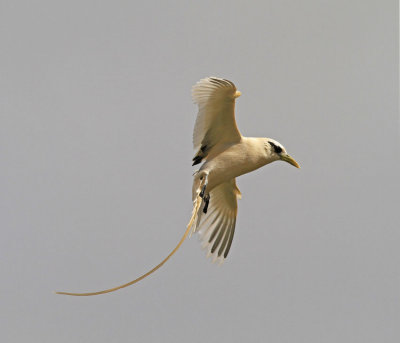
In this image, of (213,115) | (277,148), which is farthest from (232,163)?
(277,148)

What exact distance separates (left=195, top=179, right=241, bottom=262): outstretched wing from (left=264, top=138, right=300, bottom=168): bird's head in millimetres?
1622

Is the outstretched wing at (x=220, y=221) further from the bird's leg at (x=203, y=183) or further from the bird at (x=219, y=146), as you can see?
the bird's leg at (x=203, y=183)

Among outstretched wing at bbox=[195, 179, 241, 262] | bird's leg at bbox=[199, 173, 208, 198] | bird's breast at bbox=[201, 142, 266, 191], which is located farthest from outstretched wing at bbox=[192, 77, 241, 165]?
outstretched wing at bbox=[195, 179, 241, 262]

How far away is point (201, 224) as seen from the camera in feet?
53.8

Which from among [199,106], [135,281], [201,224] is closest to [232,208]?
[201,224]

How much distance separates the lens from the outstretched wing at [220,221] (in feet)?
53.5

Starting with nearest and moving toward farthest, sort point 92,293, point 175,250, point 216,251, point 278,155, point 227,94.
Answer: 1. point 92,293
2. point 175,250
3. point 227,94
4. point 278,155
5. point 216,251

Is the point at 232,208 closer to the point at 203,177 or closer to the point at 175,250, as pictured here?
the point at 203,177

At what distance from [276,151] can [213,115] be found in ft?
5.40

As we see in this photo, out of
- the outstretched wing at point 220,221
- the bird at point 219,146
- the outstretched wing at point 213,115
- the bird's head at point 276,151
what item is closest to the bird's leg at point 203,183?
the bird at point 219,146

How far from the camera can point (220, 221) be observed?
1658 centimetres

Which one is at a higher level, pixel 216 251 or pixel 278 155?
pixel 278 155

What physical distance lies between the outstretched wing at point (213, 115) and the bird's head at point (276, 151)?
0.66m

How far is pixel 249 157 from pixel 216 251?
9.73ft
